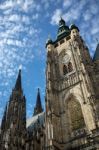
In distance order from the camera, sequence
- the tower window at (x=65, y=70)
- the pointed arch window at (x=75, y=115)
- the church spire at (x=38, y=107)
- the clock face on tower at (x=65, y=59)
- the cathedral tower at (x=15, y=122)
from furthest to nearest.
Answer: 1. the church spire at (x=38, y=107)
2. the clock face on tower at (x=65, y=59)
3. the cathedral tower at (x=15, y=122)
4. the tower window at (x=65, y=70)
5. the pointed arch window at (x=75, y=115)

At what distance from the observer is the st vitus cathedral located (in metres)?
25.3

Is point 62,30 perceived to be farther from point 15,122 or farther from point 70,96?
point 15,122


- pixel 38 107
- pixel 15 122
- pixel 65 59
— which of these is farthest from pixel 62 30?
pixel 38 107

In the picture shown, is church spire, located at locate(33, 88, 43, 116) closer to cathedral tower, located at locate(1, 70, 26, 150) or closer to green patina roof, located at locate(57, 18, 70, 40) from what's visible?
cathedral tower, located at locate(1, 70, 26, 150)

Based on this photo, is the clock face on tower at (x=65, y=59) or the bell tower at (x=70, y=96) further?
the clock face on tower at (x=65, y=59)

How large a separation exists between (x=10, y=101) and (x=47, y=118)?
19.4 metres

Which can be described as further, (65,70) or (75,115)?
(65,70)

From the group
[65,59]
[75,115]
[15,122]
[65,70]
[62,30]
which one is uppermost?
[62,30]

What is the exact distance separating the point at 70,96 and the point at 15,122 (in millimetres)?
14113

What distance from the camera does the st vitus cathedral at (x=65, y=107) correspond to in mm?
25312

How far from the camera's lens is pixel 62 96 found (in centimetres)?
3106

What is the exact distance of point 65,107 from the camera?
29.7m

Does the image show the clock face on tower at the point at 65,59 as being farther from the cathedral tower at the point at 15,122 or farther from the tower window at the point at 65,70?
the cathedral tower at the point at 15,122

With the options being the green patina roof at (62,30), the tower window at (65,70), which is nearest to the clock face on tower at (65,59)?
the tower window at (65,70)
